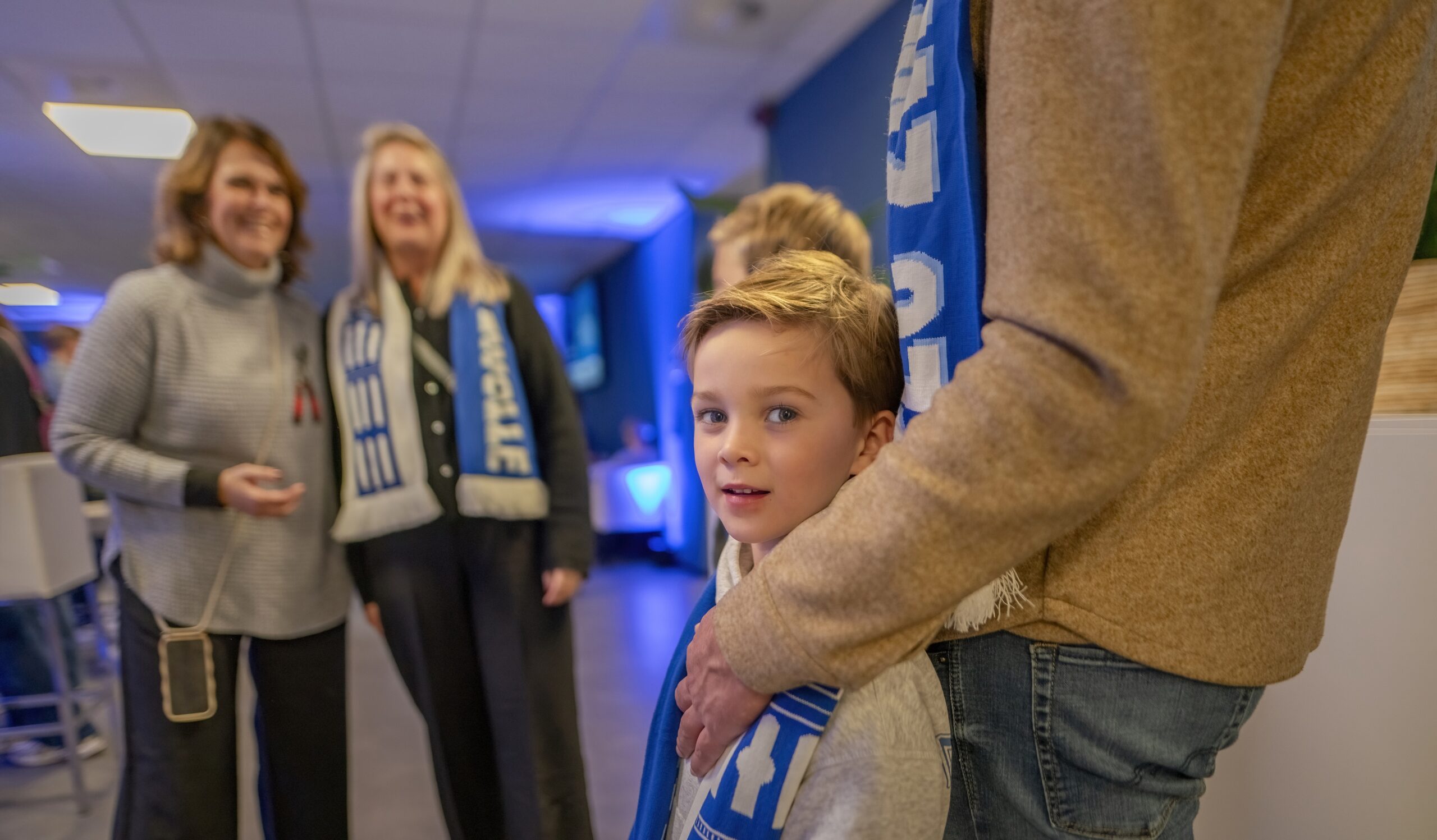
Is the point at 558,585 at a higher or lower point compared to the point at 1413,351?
lower

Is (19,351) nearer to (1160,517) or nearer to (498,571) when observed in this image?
(498,571)

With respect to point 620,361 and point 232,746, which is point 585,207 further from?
point 232,746

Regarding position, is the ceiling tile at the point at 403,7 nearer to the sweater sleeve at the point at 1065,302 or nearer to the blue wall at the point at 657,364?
the blue wall at the point at 657,364

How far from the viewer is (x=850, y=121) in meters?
3.22

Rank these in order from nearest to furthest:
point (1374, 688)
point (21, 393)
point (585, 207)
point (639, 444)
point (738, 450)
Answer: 1. point (738, 450)
2. point (1374, 688)
3. point (21, 393)
4. point (585, 207)
5. point (639, 444)

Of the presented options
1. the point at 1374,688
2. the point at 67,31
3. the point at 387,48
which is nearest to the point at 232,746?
the point at 1374,688

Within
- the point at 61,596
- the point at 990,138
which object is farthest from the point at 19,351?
the point at 990,138

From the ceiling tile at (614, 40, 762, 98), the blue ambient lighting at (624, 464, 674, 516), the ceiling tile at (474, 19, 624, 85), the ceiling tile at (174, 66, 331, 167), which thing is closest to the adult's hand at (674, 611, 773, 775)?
the ceiling tile at (474, 19, 624, 85)

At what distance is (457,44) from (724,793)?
10.7ft

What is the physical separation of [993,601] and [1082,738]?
0.35 feet

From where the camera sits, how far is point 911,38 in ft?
1.98

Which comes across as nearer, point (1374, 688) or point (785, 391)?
point (785, 391)

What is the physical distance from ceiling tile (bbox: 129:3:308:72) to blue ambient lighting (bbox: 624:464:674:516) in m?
3.51

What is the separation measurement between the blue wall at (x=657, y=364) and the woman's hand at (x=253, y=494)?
3193mm
